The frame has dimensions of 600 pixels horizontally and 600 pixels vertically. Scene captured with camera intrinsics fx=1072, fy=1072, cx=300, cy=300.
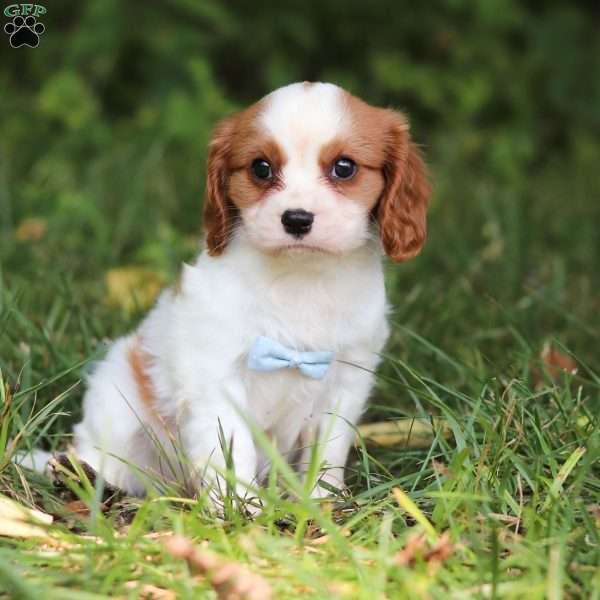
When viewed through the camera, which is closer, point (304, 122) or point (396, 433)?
point (304, 122)

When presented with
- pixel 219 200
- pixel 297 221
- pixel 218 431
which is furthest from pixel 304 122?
pixel 218 431

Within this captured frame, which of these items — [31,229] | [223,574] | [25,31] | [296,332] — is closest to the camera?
[223,574]

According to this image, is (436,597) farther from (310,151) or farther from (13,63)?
(13,63)

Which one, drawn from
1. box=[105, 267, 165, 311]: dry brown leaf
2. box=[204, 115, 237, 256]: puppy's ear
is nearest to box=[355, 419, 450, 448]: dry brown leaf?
box=[204, 115, 237, 256]: puppy's ear

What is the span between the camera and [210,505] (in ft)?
9.93

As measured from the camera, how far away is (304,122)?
3.12 metres

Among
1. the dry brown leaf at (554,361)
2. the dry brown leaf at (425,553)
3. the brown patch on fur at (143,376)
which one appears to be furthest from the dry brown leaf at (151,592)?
the dry brown leaf at (554,361)

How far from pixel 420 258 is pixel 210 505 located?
2815 mm

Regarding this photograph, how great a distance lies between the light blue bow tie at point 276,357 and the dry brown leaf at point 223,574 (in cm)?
78

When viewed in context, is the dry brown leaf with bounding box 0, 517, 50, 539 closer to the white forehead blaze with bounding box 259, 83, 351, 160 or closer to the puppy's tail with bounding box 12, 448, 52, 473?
the puppy's tail with bounding box 12, 448, 52, 473

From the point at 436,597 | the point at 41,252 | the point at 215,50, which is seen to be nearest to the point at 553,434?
the point at 436,597

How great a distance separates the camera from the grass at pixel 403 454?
2535 mm

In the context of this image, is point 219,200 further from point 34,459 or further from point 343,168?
point 34,459

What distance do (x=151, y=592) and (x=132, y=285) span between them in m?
2.72
